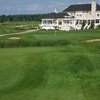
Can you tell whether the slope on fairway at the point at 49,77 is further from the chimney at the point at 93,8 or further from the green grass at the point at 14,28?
the chimney at the point at 93,8

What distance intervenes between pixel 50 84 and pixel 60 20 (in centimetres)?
6738

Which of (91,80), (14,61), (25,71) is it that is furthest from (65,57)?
(91,80)

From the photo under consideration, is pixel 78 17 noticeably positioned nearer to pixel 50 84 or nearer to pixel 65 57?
pixel 65 57

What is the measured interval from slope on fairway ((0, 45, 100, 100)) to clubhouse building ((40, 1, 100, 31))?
53652mm

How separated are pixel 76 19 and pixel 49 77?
66.0 m

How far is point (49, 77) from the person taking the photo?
20.2 meters

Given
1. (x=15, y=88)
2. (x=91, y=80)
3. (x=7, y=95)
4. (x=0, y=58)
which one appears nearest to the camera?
(x=7, y=95)

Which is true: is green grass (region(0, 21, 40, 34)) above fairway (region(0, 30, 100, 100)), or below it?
below

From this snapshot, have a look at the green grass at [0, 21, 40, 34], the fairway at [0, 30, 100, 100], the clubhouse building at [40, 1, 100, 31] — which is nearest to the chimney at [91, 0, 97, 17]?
the clubhouse building at [40, 1, 100, 31]

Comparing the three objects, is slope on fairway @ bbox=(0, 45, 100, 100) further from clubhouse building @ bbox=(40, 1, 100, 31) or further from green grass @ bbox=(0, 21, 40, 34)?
clubhouse building @ bbox=(40, 1, 100, 31)

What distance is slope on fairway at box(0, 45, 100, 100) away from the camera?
16438mm

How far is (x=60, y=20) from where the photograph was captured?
85250 mm

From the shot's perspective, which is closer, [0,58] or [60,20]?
[0,58]

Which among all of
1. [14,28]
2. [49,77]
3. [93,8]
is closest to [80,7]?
[93,8]
